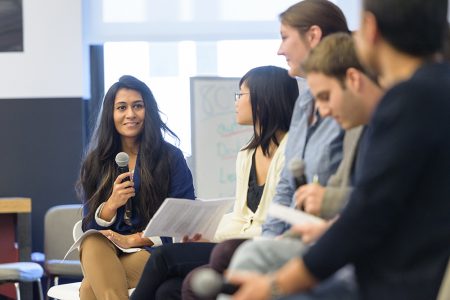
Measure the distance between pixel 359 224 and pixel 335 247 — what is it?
0.06m

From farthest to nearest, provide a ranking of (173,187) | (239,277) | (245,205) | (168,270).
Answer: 1. (173,187)
2. (245,205)
3. (168,270)
4. (239,277)

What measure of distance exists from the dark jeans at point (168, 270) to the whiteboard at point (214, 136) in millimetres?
2170

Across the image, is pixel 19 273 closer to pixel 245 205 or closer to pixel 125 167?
pixel 125 167

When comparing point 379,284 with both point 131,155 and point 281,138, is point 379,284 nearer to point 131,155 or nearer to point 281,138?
point 281,138

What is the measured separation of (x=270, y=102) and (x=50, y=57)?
3.13 m

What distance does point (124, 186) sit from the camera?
352cm

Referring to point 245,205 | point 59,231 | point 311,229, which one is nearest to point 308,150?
point 245,205

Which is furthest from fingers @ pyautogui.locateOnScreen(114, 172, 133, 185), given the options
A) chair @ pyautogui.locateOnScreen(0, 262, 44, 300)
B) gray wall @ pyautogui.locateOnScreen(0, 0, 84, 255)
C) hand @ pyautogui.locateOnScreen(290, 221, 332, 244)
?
gray wall @ pyautogui.locateOnScreen(0, 0, 84, 255)

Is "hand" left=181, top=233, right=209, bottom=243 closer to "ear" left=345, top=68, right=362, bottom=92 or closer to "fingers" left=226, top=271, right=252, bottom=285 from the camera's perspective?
"ear" left=345, top=68, right=362, bottom=92

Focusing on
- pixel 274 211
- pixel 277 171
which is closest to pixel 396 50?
pixel 274 211

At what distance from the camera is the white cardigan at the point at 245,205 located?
3.01 m

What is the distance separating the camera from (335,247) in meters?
1.51

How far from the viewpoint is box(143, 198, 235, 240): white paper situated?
9.89 ft

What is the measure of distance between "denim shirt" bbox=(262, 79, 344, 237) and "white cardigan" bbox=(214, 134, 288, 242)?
23 cm
